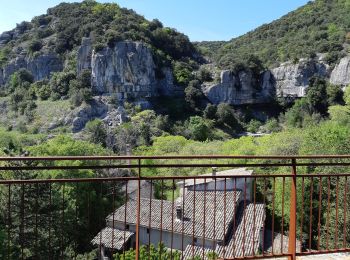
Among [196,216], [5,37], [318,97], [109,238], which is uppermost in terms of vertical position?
[5,37]

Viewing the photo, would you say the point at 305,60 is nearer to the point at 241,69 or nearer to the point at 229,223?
the point at 241,69

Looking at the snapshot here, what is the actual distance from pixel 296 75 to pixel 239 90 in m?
9.97

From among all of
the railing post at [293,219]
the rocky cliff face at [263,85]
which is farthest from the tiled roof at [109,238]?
the rocky cliff face at [263,85]

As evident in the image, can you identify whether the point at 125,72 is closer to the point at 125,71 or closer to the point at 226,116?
the point at 125,71

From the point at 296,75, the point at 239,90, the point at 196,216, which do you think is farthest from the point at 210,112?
the point at 196,216

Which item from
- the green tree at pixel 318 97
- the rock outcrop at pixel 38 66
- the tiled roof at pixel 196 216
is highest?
the rock outcrop at pixel 38 66

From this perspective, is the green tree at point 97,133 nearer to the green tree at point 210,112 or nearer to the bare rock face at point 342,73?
the green tree at point 210,112

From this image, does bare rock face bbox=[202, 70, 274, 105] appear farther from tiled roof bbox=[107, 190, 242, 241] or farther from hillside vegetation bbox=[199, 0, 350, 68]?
tiled roof bbox=[107, 190, 242, 241]

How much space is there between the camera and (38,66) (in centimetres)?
7894

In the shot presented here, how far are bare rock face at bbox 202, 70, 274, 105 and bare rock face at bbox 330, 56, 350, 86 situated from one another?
11554 mm

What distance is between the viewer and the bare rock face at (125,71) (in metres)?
67.9

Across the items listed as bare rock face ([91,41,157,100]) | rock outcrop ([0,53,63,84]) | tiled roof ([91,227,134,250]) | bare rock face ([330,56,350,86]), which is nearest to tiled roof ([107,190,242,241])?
tiled roof ([91,227,134,250])

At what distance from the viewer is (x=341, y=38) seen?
209 ft

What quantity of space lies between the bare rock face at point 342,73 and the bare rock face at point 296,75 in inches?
70.8
